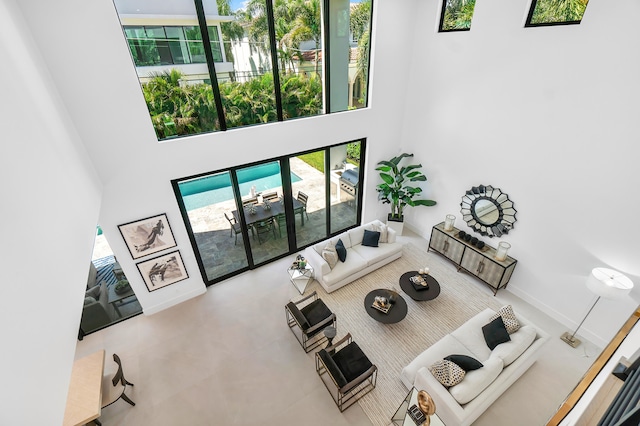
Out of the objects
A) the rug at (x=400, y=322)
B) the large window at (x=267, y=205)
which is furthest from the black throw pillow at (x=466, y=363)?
the large window at (x=267, y=205)

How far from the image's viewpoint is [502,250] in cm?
618

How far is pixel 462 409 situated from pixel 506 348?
1219 mm

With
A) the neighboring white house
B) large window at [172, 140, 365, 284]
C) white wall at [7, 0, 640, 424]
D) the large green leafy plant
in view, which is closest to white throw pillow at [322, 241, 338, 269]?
large window at [172, 140, 365, 284]

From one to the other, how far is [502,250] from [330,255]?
140 inches

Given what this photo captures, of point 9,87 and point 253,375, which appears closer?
point 9,87

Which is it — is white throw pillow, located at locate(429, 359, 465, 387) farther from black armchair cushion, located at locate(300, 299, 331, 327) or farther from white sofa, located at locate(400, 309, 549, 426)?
black armchair cushion, located at locate(300, 299, 331, 327)

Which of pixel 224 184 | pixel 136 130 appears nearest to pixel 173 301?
pixel 224 184

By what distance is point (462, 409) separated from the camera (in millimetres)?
3912

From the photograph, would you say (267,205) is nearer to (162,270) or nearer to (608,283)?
(162,270)

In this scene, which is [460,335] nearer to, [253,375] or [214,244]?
[253,375]

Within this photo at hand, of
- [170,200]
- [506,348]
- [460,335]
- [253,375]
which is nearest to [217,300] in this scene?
[253,375]

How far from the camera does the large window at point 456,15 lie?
5824 mm

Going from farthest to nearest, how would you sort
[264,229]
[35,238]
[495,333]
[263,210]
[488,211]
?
[264,229] → [263,210] → [488,211] → [495,333] → [35,238]

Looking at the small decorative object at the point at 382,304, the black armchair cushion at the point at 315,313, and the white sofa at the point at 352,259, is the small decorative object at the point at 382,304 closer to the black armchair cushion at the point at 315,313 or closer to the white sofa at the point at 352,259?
the black armchair cushion at the point at 315,313
